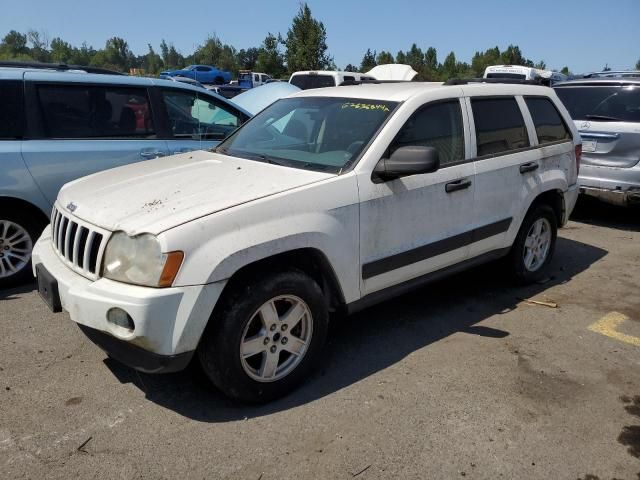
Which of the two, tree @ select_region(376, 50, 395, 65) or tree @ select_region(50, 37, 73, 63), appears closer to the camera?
tree @ select_region(376, 50, 395, 65)

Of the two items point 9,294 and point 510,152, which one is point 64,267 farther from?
point 510,152

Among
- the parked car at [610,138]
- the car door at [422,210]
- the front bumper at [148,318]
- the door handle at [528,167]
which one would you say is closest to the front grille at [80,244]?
the front bumper at [148,318]

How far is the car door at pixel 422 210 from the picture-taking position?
133 inches

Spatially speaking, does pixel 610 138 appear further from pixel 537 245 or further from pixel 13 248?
pixel 13 248

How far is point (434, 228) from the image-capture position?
12.3ft

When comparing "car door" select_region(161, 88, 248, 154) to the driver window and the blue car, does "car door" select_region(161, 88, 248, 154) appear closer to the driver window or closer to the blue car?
the driver window

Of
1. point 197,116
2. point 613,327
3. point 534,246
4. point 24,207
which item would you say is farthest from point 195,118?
point 613,327

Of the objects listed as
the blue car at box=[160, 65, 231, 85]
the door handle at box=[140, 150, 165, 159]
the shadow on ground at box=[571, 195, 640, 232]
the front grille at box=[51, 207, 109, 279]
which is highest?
the blue car at box=[160, 65, 231, 85]

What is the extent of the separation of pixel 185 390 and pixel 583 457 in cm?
215

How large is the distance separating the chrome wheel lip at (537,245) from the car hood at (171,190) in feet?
8.01

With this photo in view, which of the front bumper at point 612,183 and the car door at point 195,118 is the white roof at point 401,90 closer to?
the car door at point 195,118

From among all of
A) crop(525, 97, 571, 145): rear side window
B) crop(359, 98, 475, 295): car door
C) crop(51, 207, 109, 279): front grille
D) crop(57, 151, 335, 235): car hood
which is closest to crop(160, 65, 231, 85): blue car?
crop(525, 97, 571, 145): rear side window

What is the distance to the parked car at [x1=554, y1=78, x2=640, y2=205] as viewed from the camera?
6598 millimetres

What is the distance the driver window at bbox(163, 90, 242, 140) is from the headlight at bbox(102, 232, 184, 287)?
2.95 metres
